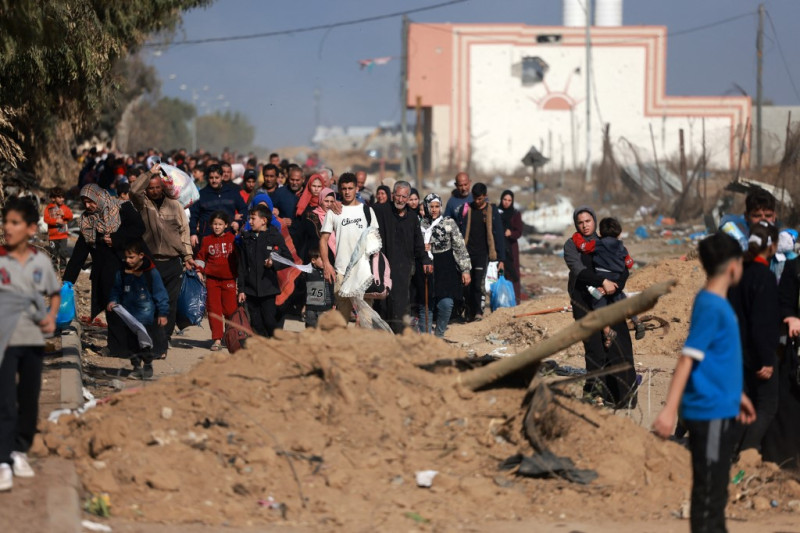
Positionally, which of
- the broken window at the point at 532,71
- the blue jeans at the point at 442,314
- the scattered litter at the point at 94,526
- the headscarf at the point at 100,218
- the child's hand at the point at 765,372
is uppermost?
the broken window at the point at 532,71

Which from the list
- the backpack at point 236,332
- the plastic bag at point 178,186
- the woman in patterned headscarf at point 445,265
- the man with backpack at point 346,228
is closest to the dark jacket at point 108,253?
the plastic bag at point 178,186

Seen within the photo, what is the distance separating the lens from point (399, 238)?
1106 cm

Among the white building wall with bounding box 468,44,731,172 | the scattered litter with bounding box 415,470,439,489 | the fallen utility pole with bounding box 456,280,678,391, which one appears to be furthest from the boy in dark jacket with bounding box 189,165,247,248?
the white building wall with bounding box 468,44,731,172

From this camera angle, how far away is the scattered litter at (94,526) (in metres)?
5.19

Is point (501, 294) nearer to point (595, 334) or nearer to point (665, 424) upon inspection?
point (595, 334)

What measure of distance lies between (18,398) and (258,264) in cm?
443

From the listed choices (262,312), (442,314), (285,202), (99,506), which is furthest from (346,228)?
(99,506)

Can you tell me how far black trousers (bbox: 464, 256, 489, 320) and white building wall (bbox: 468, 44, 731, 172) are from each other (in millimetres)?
42654

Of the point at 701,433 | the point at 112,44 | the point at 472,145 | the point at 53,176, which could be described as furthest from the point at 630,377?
the point at 472,145

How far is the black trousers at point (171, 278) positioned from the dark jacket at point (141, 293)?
1016mm

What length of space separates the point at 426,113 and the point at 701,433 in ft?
180

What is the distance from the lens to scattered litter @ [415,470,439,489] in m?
6.16

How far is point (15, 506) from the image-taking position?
5.22 metres

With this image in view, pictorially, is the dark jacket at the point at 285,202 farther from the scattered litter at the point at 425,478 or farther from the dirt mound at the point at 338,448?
the scattered litter at the point at 425,478
